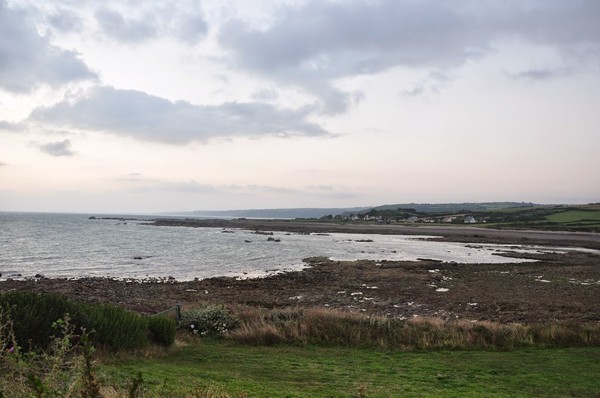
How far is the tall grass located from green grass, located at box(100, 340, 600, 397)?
53 cm

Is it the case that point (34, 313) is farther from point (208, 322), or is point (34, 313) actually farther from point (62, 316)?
point (208, 322)

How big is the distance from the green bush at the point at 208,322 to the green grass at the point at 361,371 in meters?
1.23

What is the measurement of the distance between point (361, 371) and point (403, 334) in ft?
13.4

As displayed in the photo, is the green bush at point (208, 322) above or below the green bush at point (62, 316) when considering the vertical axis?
below

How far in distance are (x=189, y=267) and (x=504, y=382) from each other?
39254 mm

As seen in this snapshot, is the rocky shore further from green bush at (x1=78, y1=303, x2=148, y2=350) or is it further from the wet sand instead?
green bush at (x1=78, y1=303, x2=148, y2=350)

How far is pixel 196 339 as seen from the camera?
48.1 feet

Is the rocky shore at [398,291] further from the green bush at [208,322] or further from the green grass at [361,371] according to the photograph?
the green grass at [361,371]

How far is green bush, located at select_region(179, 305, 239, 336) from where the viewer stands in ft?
50.8

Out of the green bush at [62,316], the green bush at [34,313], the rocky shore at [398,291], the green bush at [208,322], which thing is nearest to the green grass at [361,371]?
the green bush at [62,316]

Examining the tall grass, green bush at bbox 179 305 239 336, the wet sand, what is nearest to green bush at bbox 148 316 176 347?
green bush at bbox 179 305 239 336

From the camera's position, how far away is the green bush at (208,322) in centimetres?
1549

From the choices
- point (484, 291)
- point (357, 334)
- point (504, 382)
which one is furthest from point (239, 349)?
point (484, 291)

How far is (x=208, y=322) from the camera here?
15609 mm
